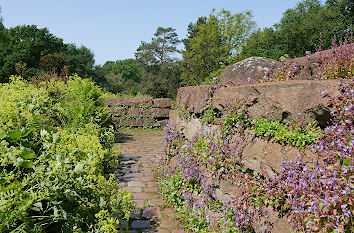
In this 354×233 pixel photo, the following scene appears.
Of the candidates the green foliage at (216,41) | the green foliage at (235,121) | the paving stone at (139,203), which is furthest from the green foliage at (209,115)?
the green foliage at (216,41)

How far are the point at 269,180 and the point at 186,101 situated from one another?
8.58 ft

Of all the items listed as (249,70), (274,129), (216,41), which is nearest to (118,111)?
(249,70)

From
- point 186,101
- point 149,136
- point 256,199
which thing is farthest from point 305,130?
point 149,136

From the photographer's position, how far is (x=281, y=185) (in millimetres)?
2008

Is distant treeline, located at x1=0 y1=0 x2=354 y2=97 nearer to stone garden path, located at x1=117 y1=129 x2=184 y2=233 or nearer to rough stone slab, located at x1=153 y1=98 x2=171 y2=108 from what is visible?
rough stone slab, located at x1=153 y1=98 x2=171 y2=108

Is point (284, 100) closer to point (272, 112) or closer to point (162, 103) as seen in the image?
point (272, 112)

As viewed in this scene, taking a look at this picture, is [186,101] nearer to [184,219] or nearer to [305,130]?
[184,219]

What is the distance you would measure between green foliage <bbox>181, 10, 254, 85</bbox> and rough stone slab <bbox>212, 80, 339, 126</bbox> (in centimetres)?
2389

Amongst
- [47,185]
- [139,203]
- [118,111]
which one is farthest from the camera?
[118,111]

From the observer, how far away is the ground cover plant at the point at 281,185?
1.64 metres

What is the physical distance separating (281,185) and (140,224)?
1.99 m

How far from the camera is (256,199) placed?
2252 millimetres

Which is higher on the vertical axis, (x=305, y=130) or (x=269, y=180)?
(x=305, y=130)

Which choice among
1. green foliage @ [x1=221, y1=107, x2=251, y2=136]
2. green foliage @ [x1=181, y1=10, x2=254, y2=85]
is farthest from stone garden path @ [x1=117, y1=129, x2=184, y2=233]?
green foliage @ [x1=181, y1=10, x2=254, y2=85]
